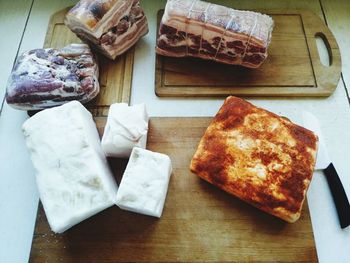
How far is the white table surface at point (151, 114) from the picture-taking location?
1.34m

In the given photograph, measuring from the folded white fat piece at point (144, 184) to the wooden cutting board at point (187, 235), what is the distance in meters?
0.08

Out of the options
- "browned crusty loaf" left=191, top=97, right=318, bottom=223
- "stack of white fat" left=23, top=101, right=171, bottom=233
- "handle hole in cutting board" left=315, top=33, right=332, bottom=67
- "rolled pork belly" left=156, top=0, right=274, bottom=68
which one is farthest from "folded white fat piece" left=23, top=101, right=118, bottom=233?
"handle hole in cutting board" left=315, top=33, right=332, bottom=67

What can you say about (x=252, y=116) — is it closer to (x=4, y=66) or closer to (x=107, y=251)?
(x=107, y=251)

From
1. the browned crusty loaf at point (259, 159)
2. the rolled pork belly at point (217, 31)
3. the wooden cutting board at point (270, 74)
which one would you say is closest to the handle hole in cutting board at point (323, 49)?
the wooden cutting board at point (270, 74)

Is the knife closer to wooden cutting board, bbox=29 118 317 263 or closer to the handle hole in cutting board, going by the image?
wooden cutting board, bbox=29 118 317 263

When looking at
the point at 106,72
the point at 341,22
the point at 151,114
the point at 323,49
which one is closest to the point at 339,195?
the point at 323,49

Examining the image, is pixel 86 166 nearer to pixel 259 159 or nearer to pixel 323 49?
pixel 259 159

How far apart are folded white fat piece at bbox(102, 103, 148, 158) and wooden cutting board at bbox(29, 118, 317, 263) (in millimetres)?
228

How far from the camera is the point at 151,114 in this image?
5.10ft

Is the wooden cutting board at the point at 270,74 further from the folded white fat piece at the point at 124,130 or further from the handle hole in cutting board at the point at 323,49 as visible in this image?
the folded white fat piece at the point at 124,130

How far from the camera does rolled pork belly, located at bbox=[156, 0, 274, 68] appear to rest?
146 cm

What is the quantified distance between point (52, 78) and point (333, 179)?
3.89 feet

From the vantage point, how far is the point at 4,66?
171 centimetres

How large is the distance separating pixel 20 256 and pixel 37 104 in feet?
1.94
